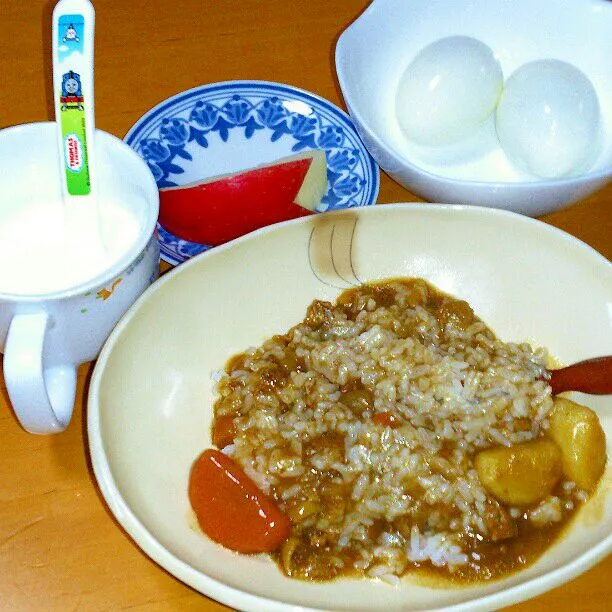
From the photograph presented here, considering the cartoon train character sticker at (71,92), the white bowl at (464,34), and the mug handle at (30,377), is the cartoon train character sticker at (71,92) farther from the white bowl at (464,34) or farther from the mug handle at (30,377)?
the white bowl at (464,34)

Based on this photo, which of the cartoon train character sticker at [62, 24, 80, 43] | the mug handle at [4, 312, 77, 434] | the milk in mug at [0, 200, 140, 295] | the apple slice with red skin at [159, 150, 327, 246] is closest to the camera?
the mug handle at [4, 312, 77, 434]

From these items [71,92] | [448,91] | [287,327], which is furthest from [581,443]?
[71,92]

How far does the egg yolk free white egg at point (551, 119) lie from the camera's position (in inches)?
61.0

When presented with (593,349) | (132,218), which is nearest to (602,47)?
(593,349)

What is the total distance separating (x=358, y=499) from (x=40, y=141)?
812mm

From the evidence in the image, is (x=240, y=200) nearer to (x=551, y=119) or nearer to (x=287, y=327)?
(x=287, y=327)

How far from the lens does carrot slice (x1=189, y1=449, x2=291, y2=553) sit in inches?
47.8

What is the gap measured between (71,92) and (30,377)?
1.46ft

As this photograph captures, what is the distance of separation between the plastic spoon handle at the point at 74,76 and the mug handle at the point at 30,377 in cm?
29

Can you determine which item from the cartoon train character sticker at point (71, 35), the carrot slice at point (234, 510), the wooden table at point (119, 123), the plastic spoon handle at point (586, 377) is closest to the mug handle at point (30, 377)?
the wooden table at point (119, 123)

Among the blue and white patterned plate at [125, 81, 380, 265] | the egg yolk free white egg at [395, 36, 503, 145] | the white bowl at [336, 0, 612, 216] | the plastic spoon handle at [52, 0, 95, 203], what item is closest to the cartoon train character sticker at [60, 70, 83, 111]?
the plastic spoon handle at [52, 0, 95, 203]

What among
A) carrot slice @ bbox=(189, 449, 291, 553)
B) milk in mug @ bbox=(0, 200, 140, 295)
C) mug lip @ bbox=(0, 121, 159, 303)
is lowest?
carrot slice @ bbox=(189, 449, 291, 553)

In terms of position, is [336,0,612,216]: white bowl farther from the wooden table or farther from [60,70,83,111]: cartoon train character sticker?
[60,70,83,111]: cartoon train character sticker

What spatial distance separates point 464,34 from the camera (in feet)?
6.01
